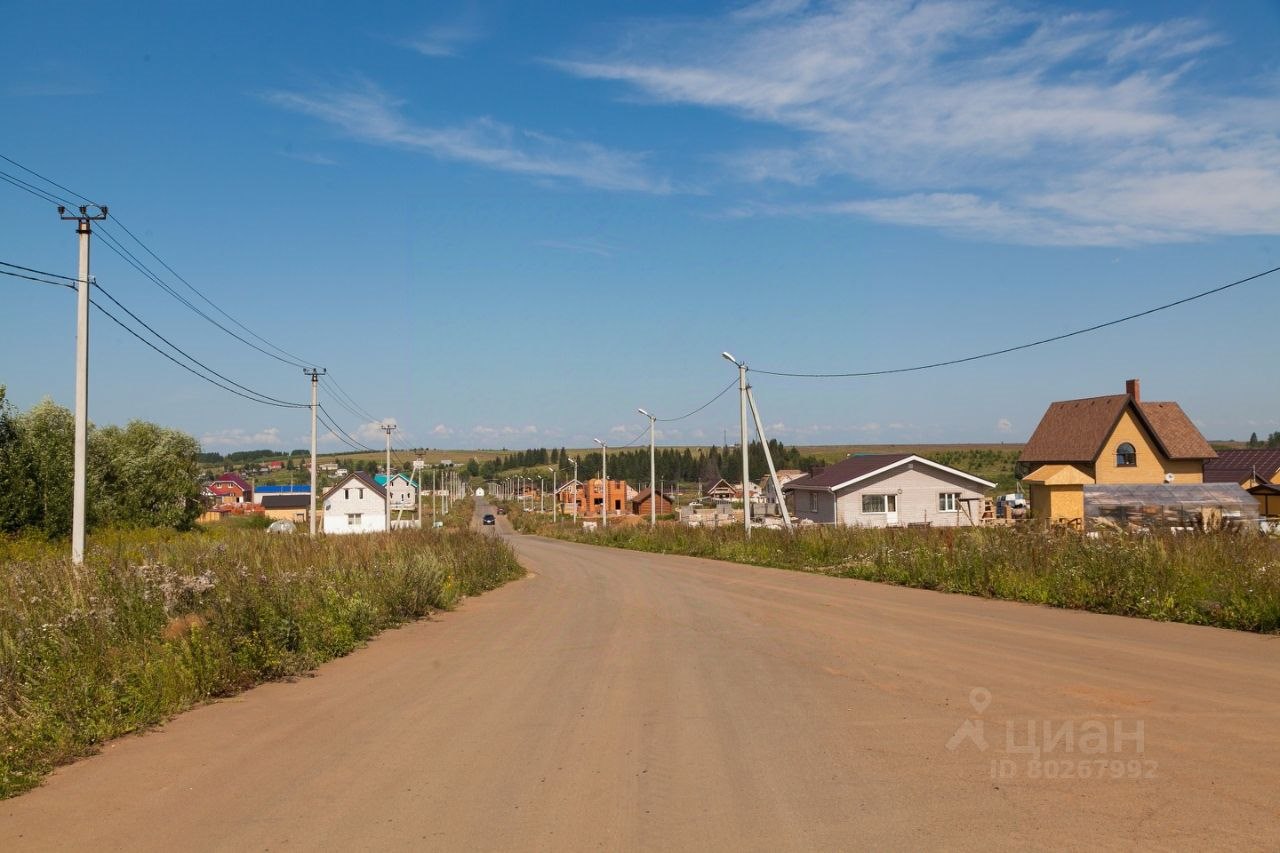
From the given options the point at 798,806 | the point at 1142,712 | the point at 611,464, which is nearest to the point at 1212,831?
the point at 798,806

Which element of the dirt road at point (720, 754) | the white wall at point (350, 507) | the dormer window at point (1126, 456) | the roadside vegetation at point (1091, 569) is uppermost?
the dormer window at point (1126, 456)

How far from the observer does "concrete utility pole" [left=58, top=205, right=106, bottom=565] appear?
1510 cm

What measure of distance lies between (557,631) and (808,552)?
49.8 feet

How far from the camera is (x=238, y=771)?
6.49 meters

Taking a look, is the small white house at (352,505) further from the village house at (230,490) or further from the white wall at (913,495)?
the white wall at (913,495)

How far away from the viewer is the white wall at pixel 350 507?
76.2 m

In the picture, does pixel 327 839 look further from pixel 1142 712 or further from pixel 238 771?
pixel 1142 712

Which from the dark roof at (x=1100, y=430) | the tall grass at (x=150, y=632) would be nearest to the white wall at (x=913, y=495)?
the dark roof at (x=1100, y=430)

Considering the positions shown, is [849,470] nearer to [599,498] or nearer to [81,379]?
[81,379]

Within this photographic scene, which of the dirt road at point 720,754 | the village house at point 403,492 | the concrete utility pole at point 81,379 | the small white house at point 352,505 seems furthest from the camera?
the village house at point 403,492

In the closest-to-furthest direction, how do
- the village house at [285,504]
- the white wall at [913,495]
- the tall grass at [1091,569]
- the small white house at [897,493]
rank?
the tall grass at [1091,569] < the small white house at [897,493] < the white wall at [913,495] < the village house at [285,504]

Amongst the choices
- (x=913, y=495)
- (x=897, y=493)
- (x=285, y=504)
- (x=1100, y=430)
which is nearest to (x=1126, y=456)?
(x=1100, y=430)

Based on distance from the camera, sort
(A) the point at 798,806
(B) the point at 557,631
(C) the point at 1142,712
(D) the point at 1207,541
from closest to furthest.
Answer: (A) the point at 798,806, (C) the point at 1142,712, (B) the point at 557,631, (D) the point at 1207,541

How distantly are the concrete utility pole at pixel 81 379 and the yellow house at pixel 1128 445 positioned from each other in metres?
37.2
